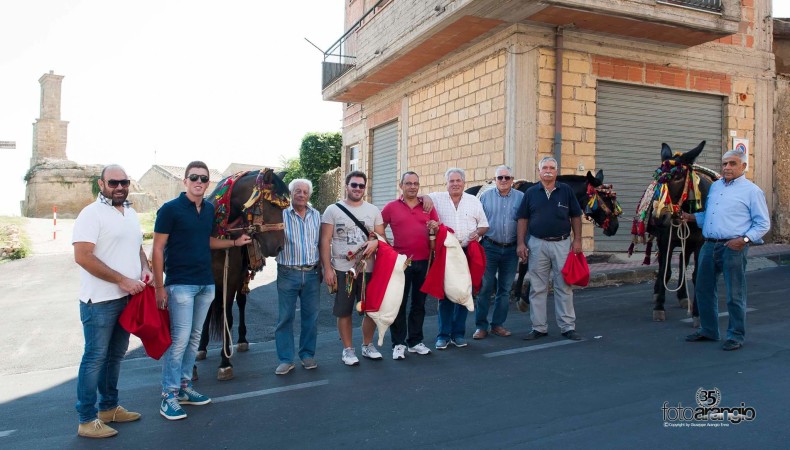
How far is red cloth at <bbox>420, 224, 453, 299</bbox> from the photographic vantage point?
586cm

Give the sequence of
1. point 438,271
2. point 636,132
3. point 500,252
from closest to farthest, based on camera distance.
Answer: point 438,271
point 500,252
point 636,132

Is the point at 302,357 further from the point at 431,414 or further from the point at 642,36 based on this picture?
the point at 642,36

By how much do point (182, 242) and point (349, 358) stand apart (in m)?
2.03

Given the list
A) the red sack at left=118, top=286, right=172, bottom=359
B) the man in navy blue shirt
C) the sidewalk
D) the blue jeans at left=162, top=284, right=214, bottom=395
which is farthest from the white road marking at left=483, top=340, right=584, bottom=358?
the sidewalk

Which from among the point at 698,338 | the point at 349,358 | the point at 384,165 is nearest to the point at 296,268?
the point at 349,358

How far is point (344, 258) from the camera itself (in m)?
5.54

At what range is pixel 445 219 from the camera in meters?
6.29

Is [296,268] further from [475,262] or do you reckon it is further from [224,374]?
[475,262]

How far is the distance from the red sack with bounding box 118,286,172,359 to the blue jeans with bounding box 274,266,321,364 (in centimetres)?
129

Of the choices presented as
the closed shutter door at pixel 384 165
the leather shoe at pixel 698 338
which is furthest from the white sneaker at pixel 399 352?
the closed shutter door at pixel 384 165

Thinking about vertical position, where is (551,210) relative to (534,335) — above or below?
above

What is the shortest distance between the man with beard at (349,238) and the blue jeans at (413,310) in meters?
0.47

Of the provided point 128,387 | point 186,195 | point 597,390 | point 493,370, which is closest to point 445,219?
point 493,370

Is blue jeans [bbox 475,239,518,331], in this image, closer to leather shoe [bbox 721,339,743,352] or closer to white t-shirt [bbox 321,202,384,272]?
white t-shirt [bbox 321,202,384,272]
